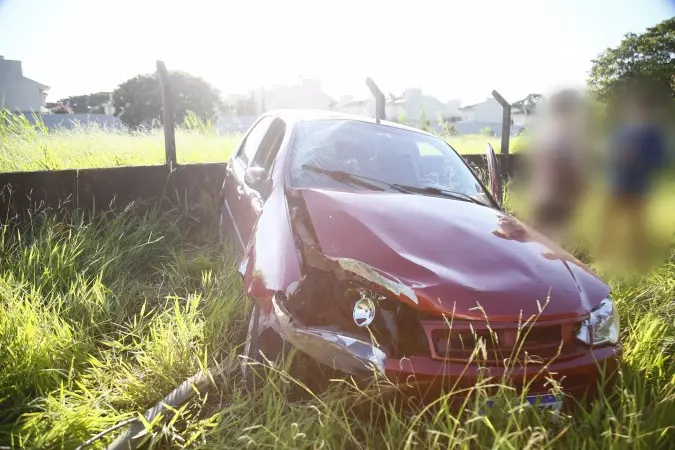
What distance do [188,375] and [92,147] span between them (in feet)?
13.1

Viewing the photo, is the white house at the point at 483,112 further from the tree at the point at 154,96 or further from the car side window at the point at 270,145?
the car side window at the point at 270,145

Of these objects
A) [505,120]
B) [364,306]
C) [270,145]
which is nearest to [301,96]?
[505,120]

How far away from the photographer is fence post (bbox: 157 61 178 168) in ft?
14.7

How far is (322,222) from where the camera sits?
2.08 m

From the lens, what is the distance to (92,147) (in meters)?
5.15

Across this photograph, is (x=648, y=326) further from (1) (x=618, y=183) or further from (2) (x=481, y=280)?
(1) (x=618, y=183)

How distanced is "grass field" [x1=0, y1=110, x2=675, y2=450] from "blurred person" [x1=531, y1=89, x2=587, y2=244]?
41.2 inches

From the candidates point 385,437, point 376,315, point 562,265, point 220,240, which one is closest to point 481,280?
point 376,315

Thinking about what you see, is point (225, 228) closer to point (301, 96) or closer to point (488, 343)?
point (488, 343)

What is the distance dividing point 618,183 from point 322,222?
134 inches

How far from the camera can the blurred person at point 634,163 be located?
3932 millimetres

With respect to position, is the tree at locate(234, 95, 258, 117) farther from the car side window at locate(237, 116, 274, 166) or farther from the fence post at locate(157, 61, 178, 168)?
the car side window at locate(237, 116, 274, 166)

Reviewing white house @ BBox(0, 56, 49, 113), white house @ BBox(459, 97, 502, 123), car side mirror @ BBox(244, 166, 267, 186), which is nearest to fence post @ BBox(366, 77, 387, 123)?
car side mirror @ BBox(244, 166, 267, 186)

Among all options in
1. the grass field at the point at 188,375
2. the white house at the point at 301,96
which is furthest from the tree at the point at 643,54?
the white house at the point at 301,96
